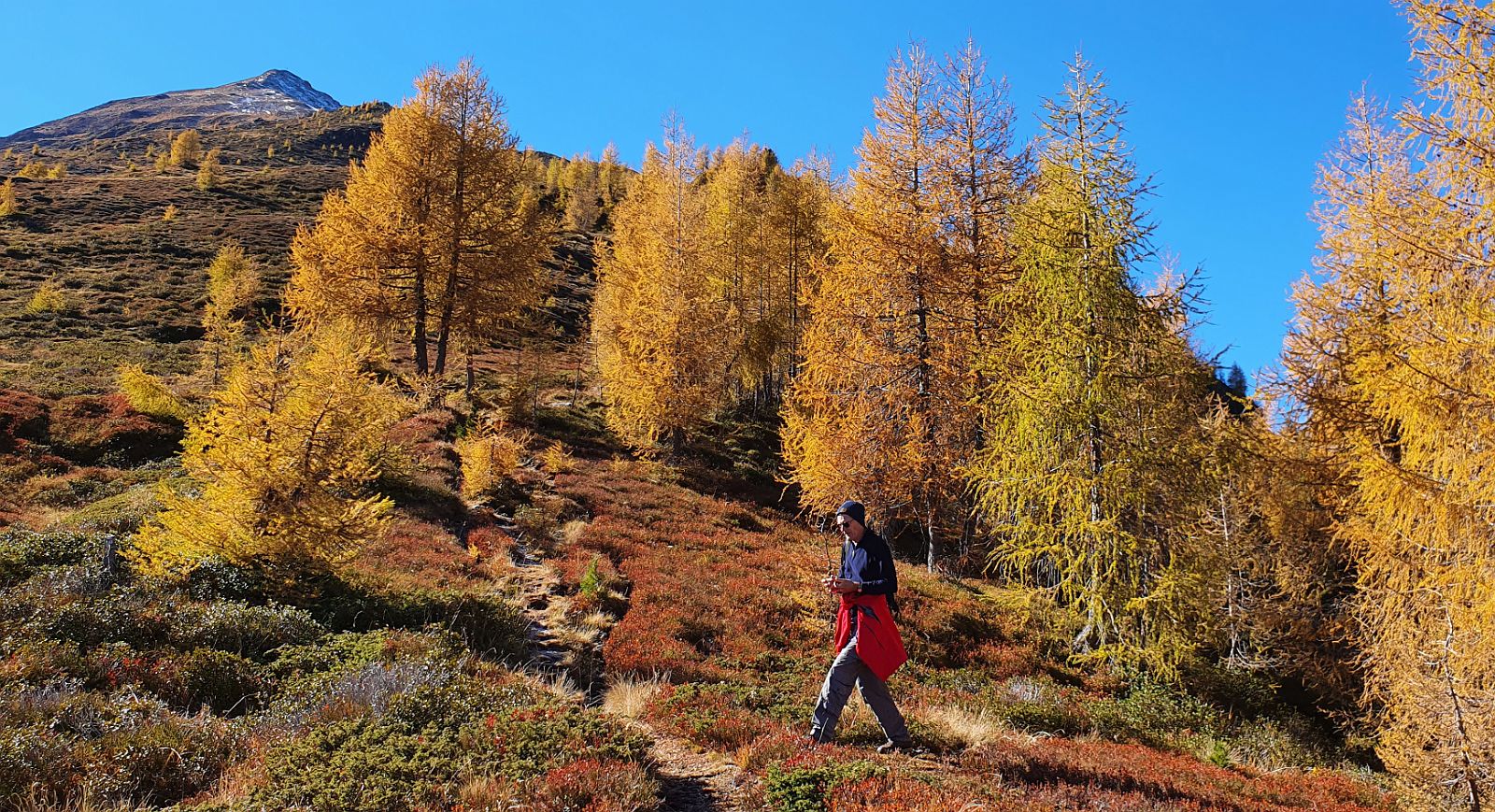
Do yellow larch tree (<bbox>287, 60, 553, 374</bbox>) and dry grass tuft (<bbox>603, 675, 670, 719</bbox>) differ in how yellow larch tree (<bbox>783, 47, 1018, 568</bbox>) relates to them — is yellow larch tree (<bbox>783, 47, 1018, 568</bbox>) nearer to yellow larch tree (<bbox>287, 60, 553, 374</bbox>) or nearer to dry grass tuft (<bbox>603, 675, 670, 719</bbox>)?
dry grass tuft (<bbox>603, 675, 670, 719</bbox>)

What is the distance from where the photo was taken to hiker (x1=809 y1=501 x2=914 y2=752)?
6.12m

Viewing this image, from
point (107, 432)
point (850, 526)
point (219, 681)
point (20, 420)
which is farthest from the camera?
point (107, 432)

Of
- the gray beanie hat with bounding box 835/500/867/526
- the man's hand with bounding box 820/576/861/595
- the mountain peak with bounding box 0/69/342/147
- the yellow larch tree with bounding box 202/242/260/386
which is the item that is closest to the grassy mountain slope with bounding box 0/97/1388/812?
the man's hand with bounding box 820/576/861/595

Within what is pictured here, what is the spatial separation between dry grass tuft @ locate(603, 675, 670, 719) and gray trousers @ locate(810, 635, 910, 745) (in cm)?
231

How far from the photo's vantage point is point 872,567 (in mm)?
6270

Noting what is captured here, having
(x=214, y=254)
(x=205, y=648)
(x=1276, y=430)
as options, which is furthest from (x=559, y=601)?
(x=214, y=254)

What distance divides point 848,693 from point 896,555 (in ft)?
44.2

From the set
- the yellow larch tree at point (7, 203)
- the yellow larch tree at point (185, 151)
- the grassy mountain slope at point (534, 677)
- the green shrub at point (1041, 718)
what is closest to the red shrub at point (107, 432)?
the grassy mountain slope at point (534, 677)

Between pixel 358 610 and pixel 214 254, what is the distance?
5422cm

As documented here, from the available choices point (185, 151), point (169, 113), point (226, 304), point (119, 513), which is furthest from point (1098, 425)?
point (169, 113)

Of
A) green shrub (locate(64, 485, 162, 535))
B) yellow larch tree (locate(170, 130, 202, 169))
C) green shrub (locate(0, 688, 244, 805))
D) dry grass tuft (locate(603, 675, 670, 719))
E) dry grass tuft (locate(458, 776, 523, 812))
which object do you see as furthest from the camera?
yellow larch tree (locate(170, 130, 202, 169))

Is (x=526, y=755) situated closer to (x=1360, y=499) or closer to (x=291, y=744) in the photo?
(x=291, y=744)

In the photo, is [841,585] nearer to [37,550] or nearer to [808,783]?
[808,783]

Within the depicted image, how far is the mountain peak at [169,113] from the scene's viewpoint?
14388cm
